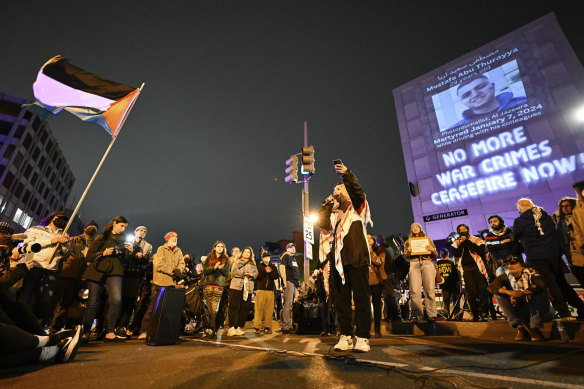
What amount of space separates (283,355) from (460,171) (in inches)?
856

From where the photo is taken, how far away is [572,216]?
417 centimetres

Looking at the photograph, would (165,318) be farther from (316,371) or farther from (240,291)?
(316,371)

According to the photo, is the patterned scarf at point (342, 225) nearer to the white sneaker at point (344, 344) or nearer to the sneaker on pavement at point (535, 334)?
the white sneaker at point (344, 344)

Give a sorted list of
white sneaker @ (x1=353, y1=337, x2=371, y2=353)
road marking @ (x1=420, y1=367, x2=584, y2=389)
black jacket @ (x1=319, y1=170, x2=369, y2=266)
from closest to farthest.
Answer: road marking @ (x1=420, y1=367, x2=584, y2=389) → white sneaker @ (x1=353, y1=337, x2=371, y2=353) → black jacket @ (x1=319, y1=170, x2=369, y2=266)

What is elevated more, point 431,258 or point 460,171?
point 460,171

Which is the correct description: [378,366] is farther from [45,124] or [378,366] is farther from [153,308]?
[45,124]

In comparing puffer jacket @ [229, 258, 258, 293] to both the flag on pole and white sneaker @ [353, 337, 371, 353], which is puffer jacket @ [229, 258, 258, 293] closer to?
white sneaker @ [353, 337, 371, 353]

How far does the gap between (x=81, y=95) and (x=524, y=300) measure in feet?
32.0

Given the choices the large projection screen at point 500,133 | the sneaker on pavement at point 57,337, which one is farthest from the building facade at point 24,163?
the large projection screen at point 500,133

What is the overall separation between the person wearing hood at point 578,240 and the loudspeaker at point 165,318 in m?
6.11

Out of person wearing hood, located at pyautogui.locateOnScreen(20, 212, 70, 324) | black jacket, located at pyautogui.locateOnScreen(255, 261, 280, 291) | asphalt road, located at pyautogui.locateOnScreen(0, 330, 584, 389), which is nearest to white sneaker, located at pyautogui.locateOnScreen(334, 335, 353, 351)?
asphalt road, located at pyautogui.locateOnScreen(0, 330, 584, 389)

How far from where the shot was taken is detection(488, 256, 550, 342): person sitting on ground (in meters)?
3.89

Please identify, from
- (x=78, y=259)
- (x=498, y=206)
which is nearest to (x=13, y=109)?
(x=78, y=259)

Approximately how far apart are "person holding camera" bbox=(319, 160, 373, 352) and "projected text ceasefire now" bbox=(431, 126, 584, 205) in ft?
64.4
